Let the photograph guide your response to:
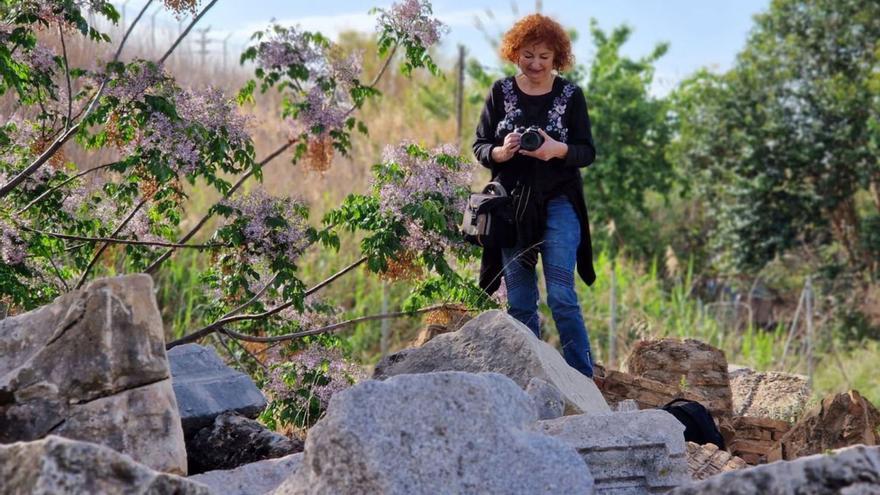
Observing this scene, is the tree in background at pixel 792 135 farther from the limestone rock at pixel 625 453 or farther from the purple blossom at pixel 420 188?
the limestone rock at pixel 625 453

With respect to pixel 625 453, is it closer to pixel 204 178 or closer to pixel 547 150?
pixel 547 150

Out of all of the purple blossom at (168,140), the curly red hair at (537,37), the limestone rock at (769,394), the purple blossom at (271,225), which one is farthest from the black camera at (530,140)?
the limestone rock at (769,394)

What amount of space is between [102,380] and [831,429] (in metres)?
3.13

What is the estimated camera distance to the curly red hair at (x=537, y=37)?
5.64 meters

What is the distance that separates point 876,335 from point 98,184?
13534mm

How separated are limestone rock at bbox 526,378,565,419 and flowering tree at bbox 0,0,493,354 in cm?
109

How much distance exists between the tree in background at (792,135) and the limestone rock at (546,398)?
47.0 feet

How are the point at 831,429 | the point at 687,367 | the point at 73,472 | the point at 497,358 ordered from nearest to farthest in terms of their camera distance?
the point at 73,472 → the point at 497,358 → the point at 831,429 → the point at 687,367

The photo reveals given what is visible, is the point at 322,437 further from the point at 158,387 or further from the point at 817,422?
the point at 817,422

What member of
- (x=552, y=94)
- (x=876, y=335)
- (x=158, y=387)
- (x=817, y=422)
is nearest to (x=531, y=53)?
(x=552, y=94)

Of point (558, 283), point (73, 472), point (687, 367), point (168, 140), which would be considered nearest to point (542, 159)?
point (558, 283)

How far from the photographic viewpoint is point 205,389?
5203 mm

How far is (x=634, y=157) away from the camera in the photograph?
18750 millimetres

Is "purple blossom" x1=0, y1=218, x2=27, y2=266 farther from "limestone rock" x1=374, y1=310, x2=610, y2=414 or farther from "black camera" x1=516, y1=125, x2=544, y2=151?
"black camera" x1=516, y1=125, x2=544, y2=151
